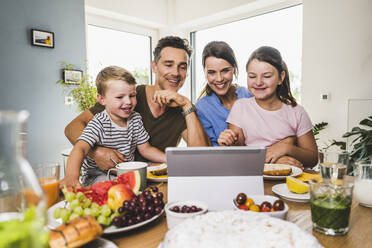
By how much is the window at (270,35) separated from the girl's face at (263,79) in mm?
1115

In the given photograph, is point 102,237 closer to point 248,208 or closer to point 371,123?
point 248,208

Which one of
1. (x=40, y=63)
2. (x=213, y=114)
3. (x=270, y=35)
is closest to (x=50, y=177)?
(x=213, y=114)

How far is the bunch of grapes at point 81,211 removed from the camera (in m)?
0.78

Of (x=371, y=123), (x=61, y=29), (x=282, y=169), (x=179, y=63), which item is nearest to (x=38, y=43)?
(x=61, y=29)

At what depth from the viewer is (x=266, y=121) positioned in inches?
74.9

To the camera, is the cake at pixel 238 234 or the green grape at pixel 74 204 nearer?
the cake at pixel 238 234

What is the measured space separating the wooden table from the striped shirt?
865mm

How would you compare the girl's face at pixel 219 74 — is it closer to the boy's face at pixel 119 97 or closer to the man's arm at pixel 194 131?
the man's arm at pixel 194 131

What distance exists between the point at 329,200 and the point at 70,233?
700 mm

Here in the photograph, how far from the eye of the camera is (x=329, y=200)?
79cm

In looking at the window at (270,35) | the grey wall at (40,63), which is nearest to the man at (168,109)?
the window at (270,35)

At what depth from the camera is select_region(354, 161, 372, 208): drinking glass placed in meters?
0.96

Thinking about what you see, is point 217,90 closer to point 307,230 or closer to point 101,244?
point 307,230

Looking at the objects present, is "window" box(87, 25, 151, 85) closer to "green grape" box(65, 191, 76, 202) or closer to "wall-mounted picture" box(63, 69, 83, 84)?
"wall-mounted picture" box(63, 69, 83, 84)
